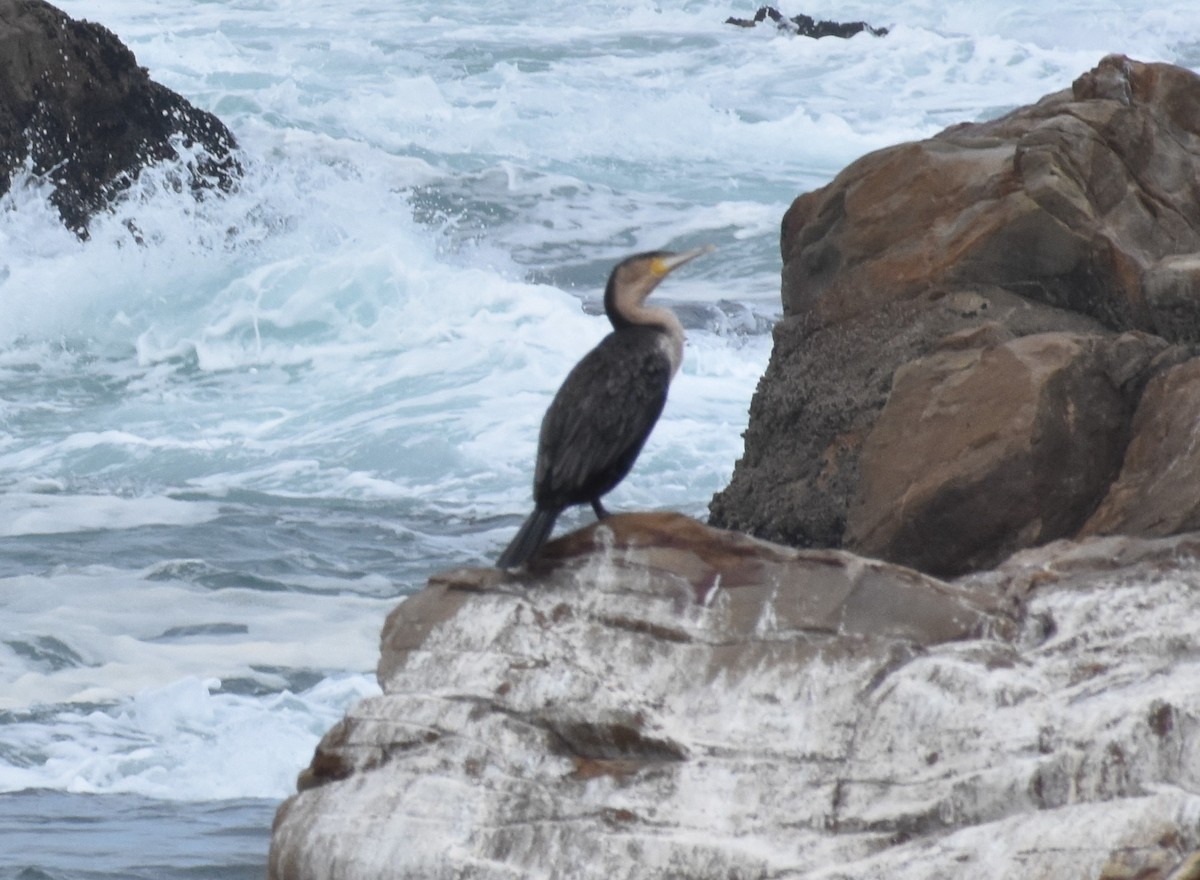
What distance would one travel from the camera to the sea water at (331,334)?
718 centimetres

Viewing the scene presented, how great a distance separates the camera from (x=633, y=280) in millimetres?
5012

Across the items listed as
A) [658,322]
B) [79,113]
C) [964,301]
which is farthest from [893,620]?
[79,113]

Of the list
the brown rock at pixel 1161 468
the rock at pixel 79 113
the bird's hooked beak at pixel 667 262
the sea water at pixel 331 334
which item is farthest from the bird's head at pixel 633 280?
the rock at pixel 79 113

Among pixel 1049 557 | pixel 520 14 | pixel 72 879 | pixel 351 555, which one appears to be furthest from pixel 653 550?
pixel 520 14

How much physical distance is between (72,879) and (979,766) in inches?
117

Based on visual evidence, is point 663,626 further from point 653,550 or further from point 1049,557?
point 1049,557

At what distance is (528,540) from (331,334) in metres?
10.5

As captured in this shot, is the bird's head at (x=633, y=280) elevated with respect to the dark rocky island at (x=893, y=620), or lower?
elevated

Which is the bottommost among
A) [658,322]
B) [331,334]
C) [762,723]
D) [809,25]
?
[331,334]

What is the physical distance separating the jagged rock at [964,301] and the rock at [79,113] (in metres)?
10.6

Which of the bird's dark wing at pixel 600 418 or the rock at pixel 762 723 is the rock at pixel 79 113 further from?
the rock at pixel 762 723

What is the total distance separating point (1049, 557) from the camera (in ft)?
14.2

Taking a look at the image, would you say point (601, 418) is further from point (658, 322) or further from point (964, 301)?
point (964, 301)

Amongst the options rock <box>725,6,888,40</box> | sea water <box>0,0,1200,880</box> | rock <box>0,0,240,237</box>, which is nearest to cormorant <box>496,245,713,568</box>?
sea water <box>0,0,1200,880</box>
